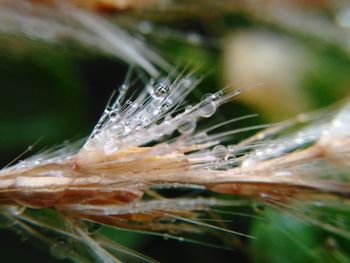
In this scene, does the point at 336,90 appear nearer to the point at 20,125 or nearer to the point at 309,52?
the point at 309,52

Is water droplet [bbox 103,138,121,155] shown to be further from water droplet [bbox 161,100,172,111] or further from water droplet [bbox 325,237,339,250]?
water droplet [bbox 325,237,339,250]

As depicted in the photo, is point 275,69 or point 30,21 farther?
point 275,69

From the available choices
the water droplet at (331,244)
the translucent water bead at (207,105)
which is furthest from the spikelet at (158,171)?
the water droplet at (331,244)

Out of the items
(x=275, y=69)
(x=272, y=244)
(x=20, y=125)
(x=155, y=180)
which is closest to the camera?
(x=155, y=180)

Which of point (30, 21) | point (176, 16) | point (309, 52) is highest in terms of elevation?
point (309, 52)

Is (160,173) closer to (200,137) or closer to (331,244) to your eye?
(200,137)

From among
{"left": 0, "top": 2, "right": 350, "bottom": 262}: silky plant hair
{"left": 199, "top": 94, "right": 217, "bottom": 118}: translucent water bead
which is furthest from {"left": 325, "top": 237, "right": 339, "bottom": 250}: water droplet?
{"left": 199, "top": 94, "right": 217, "bottom": 118}: translucent water bead

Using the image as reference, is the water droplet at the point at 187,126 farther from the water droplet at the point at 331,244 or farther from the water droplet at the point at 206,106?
the water droplet at the point at 331,244

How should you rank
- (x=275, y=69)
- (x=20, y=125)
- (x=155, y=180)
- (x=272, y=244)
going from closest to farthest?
(x=155, y=180) < (x=272, y=244) < (x=20, y=125) < (x=275, y=69)

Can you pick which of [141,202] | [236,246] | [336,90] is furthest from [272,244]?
[336,90]
